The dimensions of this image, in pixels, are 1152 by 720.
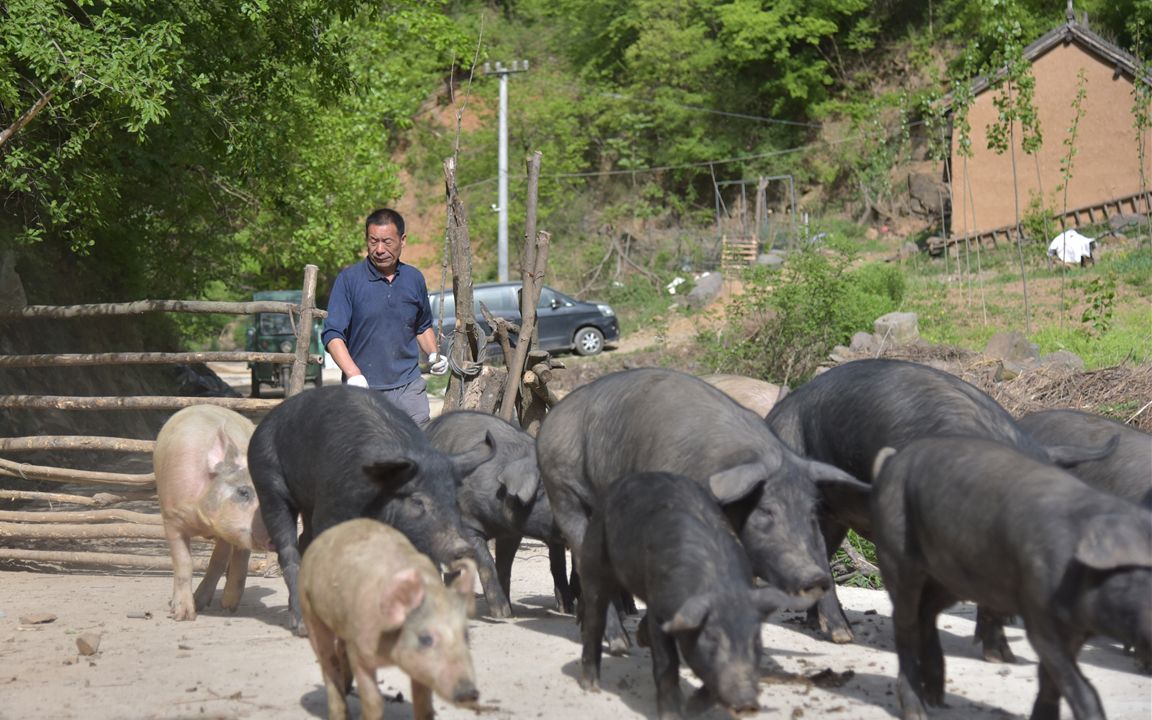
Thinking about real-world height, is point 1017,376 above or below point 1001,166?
below

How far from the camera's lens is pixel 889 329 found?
60.5 ft

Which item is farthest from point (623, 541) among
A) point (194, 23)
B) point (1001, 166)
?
point (1001, 166)

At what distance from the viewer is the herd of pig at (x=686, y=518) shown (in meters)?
4.35

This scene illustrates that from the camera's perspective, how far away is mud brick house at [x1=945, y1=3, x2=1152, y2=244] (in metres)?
30.2

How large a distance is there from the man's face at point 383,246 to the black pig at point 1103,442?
3812 millimetres

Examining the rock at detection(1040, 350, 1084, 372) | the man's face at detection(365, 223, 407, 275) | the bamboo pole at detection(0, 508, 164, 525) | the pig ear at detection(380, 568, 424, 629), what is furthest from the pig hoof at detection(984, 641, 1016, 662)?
the rock at detection(1040, 350, 1084, 372)

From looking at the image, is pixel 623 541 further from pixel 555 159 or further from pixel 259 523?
pixel 555 159

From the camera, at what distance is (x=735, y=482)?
5262 millimetres

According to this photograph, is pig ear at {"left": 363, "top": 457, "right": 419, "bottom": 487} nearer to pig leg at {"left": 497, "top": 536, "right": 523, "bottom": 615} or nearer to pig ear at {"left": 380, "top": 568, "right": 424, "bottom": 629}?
pig ear at {"left": 380, "top": 568, "right": 424, "bottom": 629}

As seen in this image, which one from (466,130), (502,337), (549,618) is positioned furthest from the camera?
(466,130)

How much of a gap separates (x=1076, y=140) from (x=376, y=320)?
2722 cm

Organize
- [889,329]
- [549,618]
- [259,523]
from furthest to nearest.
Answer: [889,329], [549,618], [259,523]

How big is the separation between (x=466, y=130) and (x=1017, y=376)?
122 feet

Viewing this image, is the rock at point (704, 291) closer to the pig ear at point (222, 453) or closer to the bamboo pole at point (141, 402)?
the bamboo pole at point (141, 402)
